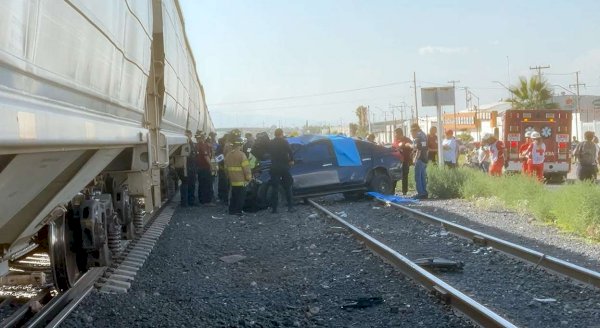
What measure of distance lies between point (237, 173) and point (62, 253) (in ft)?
27.7

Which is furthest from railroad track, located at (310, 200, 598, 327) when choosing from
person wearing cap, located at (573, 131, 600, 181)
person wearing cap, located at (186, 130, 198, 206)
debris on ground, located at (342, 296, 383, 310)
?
person wearing cap, located at (573, 131, 600, 181)

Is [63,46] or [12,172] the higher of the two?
[63,46]

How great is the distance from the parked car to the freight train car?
787cm

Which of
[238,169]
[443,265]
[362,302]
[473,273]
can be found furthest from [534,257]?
[238,169]

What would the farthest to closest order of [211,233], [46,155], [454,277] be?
[211,233]
[454,277]
[46,155]

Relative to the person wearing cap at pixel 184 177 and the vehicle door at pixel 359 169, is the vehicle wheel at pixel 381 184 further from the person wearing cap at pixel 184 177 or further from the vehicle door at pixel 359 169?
the person wearing cap at pixel 184 177

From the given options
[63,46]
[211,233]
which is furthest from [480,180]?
[63,46]

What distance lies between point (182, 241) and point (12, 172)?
789 centimetres

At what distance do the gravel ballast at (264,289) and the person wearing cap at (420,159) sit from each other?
5532 mm

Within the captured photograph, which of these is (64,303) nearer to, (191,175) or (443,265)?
(443,265)

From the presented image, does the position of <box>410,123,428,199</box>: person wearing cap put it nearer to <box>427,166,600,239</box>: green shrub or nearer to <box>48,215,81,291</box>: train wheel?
<box>427,166,600,239</box>: green shrub

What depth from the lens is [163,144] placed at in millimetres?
8914

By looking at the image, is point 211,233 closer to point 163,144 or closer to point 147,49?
point 163,144

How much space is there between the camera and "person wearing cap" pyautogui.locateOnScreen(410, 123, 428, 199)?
1656 centimetres
